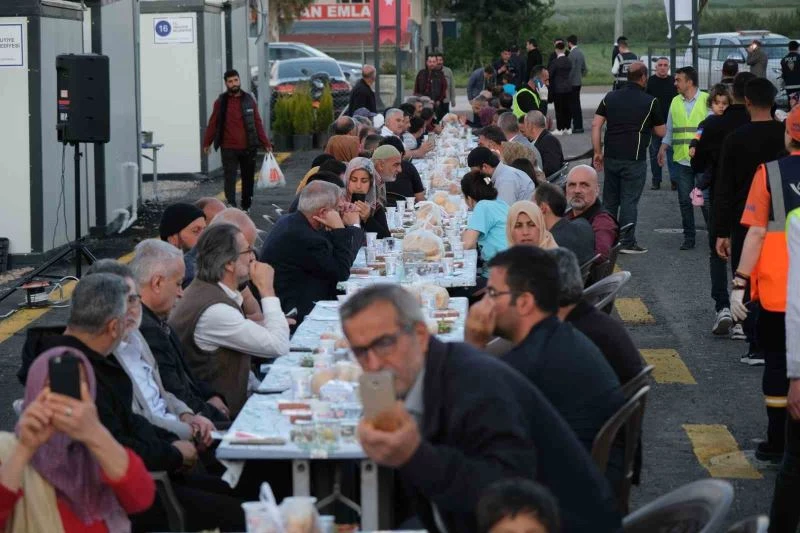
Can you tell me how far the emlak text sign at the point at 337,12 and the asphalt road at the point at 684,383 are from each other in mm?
57876

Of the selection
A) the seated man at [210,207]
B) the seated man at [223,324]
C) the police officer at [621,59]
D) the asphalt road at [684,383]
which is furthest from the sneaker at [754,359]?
the police officer at [621,59]

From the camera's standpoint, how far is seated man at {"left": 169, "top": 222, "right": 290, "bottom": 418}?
7.20 metres

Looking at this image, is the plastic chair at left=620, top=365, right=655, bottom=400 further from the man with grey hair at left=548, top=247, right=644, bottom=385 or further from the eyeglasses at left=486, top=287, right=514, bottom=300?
the eyeglasses at left=486, top=287, right=514, bottom=300

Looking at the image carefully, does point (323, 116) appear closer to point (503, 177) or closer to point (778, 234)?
point (503, 177)

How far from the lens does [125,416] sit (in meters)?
5.76

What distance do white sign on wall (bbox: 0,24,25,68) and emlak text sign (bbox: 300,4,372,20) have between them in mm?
58408

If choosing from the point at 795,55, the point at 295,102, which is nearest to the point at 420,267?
the point at 295,102

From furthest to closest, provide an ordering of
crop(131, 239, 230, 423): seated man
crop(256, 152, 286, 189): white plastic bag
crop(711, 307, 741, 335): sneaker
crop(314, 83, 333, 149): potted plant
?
1. crop(314, 83, 333, 149): potted plant
2. crop(256, 152, 286, 189): white plastic bag
3. crop(711, 307, 741, 335): sneaker
4. crop(131, 239, 230, 423): seated man

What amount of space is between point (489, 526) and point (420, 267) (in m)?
6.33

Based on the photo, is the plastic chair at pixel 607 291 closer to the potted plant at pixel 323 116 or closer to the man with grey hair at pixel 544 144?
the man with grey hair at pixel 544 144

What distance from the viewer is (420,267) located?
10133 millimetres

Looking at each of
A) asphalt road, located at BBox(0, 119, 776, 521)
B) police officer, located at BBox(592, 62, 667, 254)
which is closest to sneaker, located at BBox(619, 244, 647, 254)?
police officer, located at BBox(592, 62, 667, 254)

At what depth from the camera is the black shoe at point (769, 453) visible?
816cm

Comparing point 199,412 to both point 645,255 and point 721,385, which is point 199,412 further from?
point 645,255
